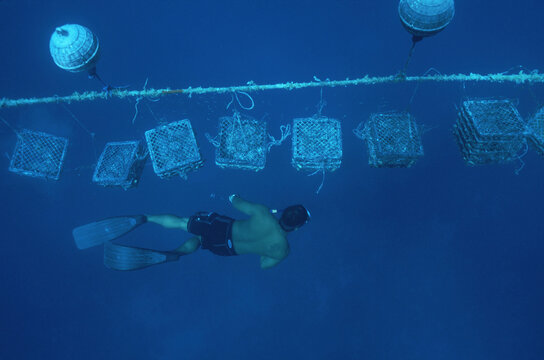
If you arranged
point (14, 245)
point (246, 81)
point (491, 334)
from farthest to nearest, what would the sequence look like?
point (246, 81) < point (14, 245) < point (491, 334)

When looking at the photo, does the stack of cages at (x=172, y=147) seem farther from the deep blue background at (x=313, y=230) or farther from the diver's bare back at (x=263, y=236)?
the diver's bare back at (x=263, y=236)

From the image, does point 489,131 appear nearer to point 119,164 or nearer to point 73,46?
point 119,164

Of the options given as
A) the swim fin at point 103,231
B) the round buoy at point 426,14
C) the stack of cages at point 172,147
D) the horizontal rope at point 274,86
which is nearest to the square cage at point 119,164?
the stack of cages at point 172,147

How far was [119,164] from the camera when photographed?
11.0 ft

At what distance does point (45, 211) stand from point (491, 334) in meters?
4.81

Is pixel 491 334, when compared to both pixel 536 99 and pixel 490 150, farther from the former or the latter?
pixel 536 99

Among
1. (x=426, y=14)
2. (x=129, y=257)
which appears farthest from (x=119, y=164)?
(x=426, y=14)

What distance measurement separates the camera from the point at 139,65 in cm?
402

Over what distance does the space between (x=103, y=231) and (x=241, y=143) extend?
5.43 ft

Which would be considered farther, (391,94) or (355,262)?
(391,94)

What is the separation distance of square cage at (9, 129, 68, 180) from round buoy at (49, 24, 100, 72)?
3.53 feet

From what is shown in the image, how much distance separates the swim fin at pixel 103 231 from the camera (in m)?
3.32

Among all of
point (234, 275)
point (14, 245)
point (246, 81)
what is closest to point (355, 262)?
point (234, 275)

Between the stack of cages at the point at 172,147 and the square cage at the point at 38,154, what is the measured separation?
1.08 meters
